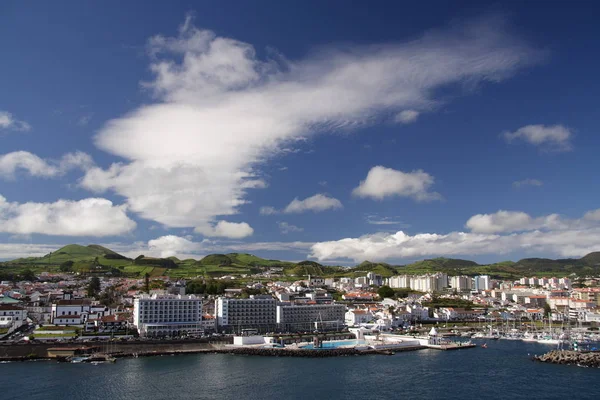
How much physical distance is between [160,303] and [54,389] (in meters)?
18.7

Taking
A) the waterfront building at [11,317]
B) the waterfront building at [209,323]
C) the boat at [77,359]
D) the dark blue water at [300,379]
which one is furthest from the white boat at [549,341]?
the waterfront building at [11,317]

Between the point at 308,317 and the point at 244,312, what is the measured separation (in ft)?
23.5

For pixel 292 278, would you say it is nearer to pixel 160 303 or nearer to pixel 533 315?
pixel 533 315

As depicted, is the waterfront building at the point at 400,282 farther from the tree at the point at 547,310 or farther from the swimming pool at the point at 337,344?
the swimming pool at the point at 337,344

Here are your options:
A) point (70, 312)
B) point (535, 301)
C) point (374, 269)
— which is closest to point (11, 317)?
point (70, 312)

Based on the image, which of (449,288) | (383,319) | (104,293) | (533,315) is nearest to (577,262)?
(449,288)

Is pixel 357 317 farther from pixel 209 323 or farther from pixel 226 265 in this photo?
pixel 226 265

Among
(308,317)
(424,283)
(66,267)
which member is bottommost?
(308,317)

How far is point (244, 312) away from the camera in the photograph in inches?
1825

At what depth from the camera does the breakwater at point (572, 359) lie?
3020 cm

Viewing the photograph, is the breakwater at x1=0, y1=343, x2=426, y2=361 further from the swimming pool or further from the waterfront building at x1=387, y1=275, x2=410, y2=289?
the waterfront building at x1=387, y1=275, x2=410, y2=289

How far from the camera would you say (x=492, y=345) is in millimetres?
41781

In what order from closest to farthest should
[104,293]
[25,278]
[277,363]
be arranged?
[277,363] → [104,293] → [25,278]

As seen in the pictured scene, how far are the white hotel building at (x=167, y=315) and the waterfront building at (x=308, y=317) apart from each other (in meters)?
9.16
